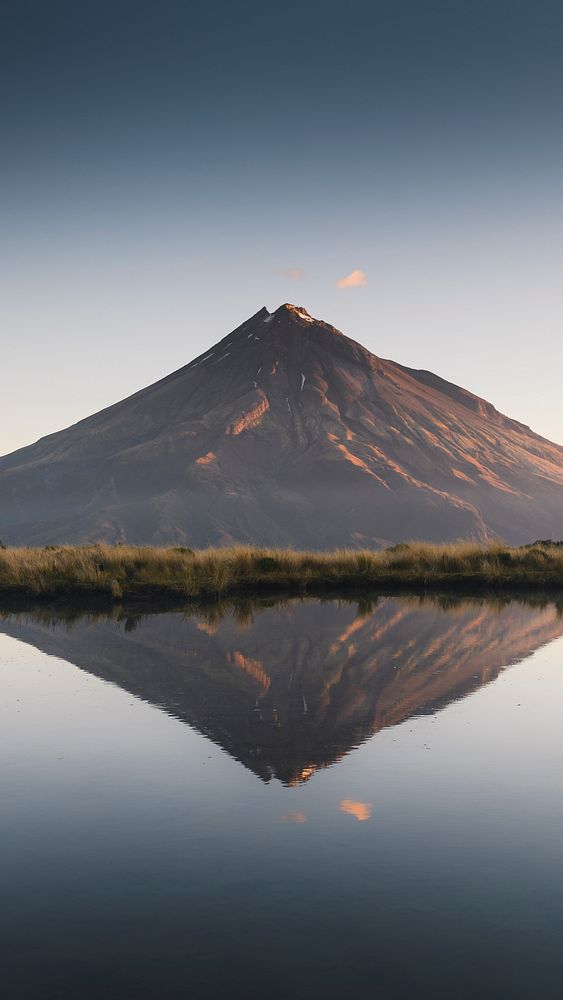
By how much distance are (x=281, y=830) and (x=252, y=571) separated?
2099cm

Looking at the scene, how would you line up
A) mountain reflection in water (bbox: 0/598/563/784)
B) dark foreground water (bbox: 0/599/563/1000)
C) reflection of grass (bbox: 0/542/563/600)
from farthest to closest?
reflection of grass (bbox: 0/542/563/600) < mountain reflection in water (bbox: 0/598/563/784) < dark foreground water (bbox: 0/599/563/1000)

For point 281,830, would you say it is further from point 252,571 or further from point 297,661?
point 252,571

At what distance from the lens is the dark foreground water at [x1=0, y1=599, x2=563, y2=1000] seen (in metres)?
5.12

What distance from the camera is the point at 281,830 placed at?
279 inches

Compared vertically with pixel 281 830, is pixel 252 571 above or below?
above

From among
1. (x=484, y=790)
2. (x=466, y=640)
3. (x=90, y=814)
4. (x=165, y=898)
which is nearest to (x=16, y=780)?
(x=90, y=814)

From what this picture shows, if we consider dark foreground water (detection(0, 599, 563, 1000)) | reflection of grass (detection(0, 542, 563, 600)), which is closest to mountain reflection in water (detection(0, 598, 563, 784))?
dark foreground water (detection(0, 599, 563, 1000))

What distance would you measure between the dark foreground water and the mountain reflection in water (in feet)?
0.19

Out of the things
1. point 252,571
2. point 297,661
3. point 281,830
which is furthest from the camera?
point 252,571

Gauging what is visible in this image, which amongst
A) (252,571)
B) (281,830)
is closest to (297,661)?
(281,830)

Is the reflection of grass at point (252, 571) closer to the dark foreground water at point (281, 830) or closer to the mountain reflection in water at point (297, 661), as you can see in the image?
the mountain reflection in water at point (297, 661)

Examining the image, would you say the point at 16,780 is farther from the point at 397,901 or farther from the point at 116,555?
the point at 116,555

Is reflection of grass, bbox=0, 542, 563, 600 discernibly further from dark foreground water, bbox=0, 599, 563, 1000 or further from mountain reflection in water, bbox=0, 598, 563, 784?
dark foreground water, bbox=0, 599, 563, 1000

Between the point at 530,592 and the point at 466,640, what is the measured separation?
1103 cm
